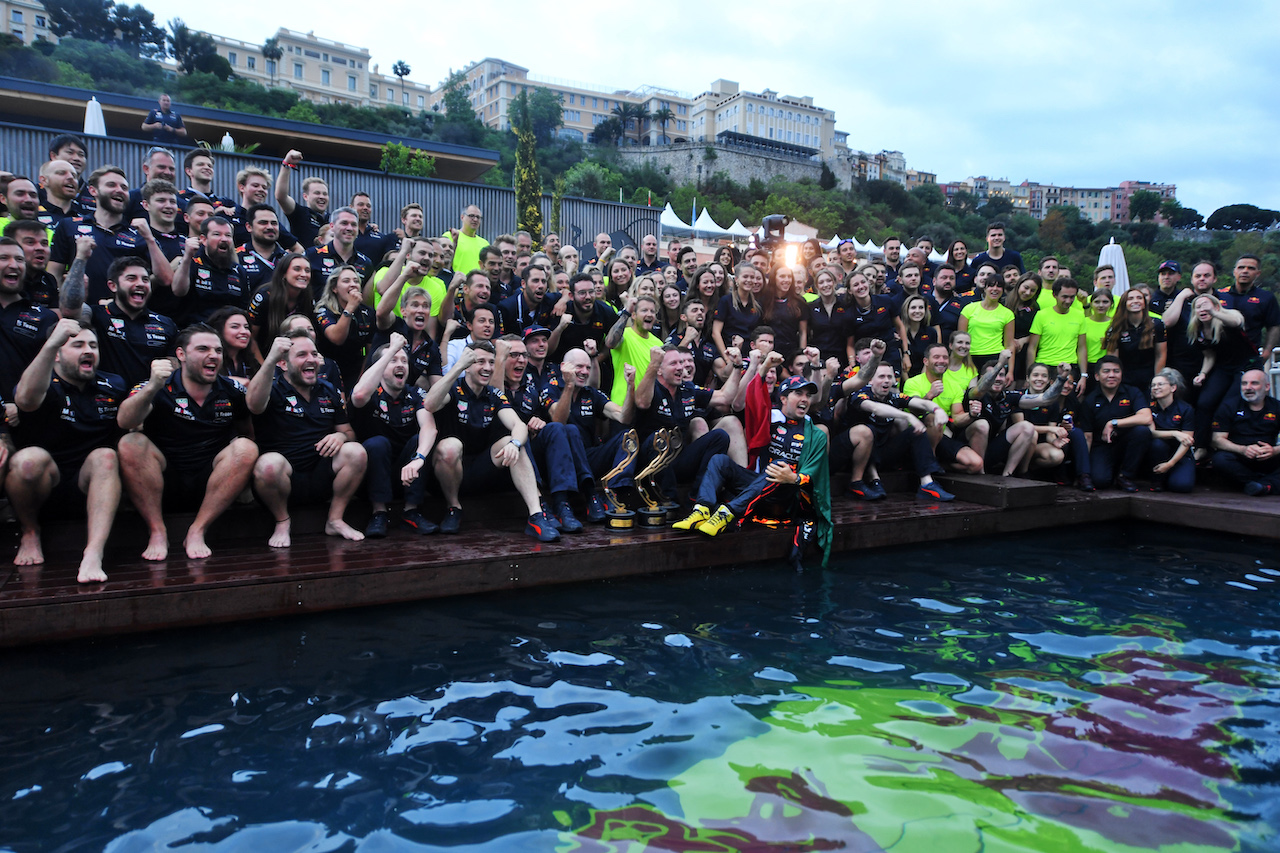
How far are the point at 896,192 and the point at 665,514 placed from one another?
8304 cm

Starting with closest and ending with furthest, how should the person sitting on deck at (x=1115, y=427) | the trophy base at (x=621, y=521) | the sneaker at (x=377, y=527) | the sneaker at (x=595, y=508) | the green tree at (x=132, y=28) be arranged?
the sneaker at (x=377, y=527), the trophy base at (x=621, y=521), the sneaker at (x=595, y=508), the person sitting on deck at (x=1115, y=427), the green tree at (x=132, y=28)

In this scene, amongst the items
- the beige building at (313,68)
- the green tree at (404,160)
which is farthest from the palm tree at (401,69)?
the green tree at (404,160)

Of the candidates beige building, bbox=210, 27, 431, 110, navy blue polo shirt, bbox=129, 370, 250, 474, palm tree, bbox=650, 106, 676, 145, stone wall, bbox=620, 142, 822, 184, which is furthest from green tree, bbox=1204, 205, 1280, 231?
navy blue polo shirt, bbox=129, 370, 250, 474

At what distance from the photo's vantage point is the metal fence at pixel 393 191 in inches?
487

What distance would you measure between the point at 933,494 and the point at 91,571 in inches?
252

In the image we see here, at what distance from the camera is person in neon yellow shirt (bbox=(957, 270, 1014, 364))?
27.0ft

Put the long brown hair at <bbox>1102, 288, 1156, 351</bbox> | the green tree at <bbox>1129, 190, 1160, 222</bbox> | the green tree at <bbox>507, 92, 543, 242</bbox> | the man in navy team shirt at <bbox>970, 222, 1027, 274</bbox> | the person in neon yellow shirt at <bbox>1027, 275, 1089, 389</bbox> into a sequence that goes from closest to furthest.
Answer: the long brown hair at <bbox>1102, 288, 1156, 351</bbox>, the person in neon yellow shirt at <bbox>1027, 275, 1089, 389</bbox>, the man in navy team shirt at <bbox>970, 222, 1027, 274</bbox>, the green tree at <bbox>507, 92, 543, 242</bbox>, the green tree at <bbox>1129, 190, 1160, 222</bbox>

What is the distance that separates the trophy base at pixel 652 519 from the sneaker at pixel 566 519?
18.9 inches

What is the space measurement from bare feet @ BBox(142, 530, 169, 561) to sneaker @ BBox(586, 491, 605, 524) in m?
2.76

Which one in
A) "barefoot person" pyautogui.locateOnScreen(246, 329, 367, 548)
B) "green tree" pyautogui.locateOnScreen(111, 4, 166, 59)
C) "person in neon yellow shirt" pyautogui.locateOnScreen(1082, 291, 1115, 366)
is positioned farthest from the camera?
"green tree" pyautogui.locateOnScreen(111, 4, 166, 59)

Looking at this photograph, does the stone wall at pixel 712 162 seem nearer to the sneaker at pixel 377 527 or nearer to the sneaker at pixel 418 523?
the sneaker at pixel 418 523

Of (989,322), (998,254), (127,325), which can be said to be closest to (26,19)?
(127,325)

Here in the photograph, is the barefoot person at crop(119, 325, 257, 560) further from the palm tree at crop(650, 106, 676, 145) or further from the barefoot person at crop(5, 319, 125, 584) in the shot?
the palm tree at crop(650, 106, 676, 145)

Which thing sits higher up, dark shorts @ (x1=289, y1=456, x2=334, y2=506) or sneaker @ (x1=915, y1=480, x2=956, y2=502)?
dark shorts @ (x1=289, y1=456, x2=334, y2=506)
